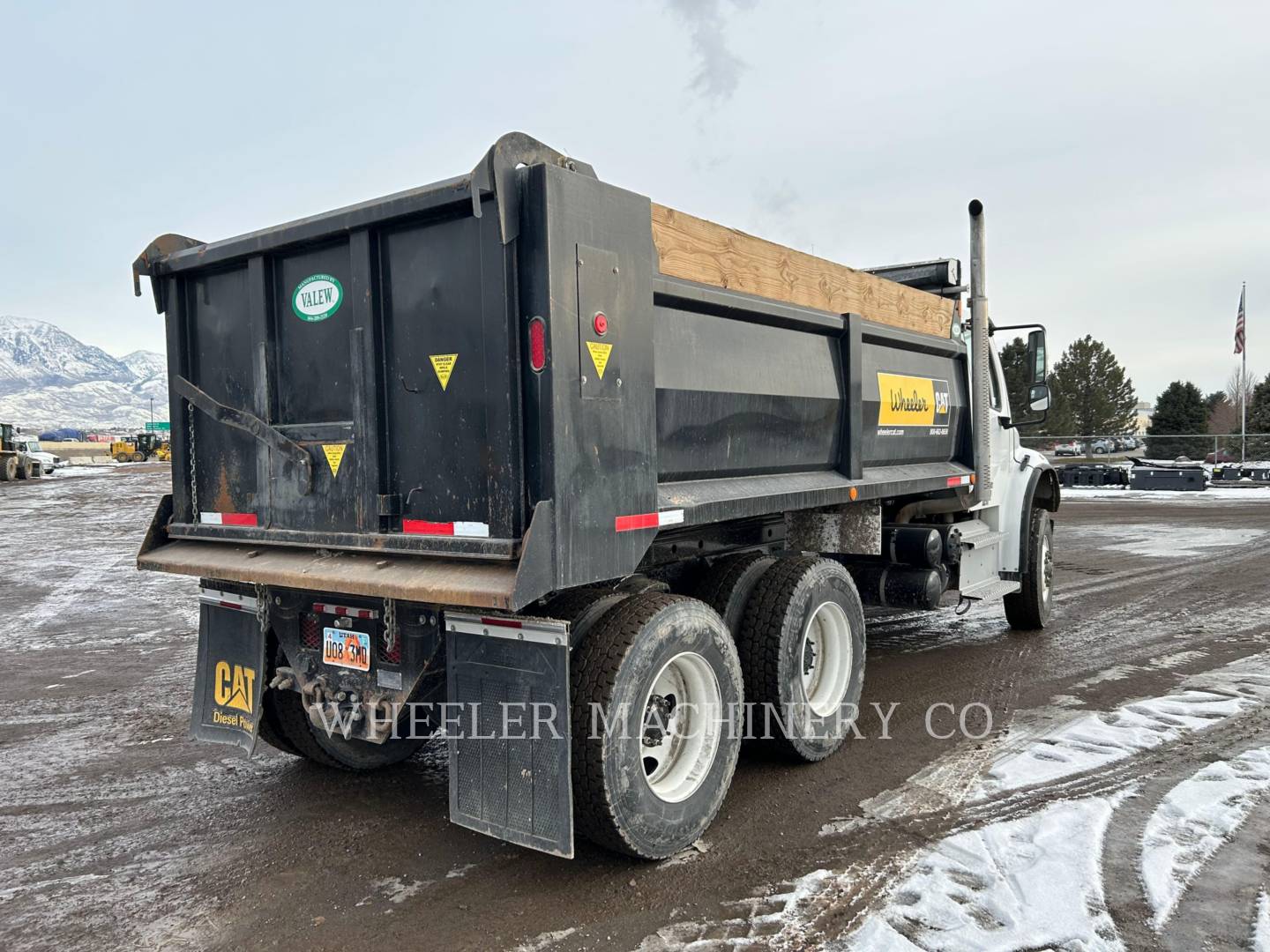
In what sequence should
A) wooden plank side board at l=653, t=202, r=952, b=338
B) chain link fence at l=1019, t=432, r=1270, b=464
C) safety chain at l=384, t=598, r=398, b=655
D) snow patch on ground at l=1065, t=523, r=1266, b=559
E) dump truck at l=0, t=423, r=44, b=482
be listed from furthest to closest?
1. dump truck at l=0, t=423, r=44, b=482
2. chain link fence at l=1019, t=432, r=1270, b=464
3. snow patch on ground at l=1065, t=523, r=1266, b=559
4. wooden plank side board at l=653, t=202, r=952, b=338
5. safety chain at l=384, t=598, r=398, b=655

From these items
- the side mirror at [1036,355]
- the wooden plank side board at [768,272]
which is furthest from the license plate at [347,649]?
the side mirror at [1036,355]

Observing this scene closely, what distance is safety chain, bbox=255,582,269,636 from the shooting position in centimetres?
414

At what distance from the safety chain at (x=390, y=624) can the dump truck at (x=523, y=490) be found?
16 mm

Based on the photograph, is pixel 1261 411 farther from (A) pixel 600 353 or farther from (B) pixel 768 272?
(A) pixel 600 353

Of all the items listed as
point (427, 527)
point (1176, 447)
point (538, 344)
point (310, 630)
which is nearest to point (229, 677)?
point (310, 630)

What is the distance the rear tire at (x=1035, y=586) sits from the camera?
788cm

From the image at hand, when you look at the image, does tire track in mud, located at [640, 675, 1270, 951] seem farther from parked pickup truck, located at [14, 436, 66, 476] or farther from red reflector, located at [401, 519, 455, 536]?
parked pickup truck, located at [14, 436, 66, 476]

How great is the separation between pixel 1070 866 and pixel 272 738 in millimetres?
3831

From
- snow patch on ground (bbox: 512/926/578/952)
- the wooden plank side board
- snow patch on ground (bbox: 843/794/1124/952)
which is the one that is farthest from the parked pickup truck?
snow patch on ground (bbox: 843/794/1124/952)

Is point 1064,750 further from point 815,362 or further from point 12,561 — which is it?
point 12,561

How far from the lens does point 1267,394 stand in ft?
132

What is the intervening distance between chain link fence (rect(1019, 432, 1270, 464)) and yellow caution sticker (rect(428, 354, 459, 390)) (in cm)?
3039

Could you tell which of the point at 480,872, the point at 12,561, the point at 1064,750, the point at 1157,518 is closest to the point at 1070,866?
the point at 1064,750

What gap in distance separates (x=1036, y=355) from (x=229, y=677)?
22.4ft
